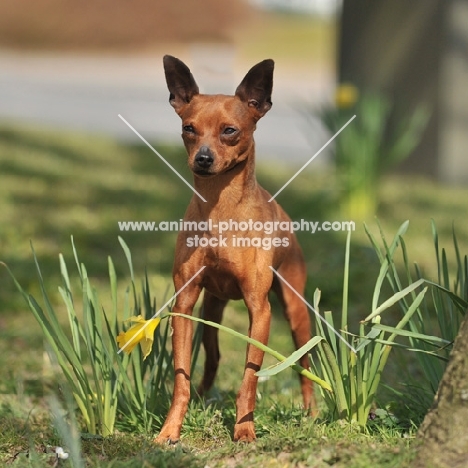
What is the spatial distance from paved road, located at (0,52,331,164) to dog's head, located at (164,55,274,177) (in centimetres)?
63

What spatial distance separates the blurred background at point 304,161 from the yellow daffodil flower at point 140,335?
0.71 metres

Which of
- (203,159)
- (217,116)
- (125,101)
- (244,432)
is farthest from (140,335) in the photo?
(125,101)

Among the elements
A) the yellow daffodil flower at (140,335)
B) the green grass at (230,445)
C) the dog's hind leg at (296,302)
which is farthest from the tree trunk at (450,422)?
the yellow daffodil flower at (140,335)

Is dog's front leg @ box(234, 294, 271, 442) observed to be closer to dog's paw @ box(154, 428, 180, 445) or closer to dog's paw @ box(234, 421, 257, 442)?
dog's paw @ box(234, 421, 257, 442)

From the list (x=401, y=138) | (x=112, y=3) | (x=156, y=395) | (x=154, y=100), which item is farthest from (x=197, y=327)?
(x=112, y=3)

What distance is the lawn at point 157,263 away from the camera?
3.16m

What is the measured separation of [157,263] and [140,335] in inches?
145

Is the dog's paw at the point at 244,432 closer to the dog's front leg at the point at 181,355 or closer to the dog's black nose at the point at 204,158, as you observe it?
the dog's front leg at the point at 181,355

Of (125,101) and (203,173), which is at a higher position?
(203,173)

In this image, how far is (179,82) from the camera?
3.28 meters

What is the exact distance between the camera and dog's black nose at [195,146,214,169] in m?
3.03

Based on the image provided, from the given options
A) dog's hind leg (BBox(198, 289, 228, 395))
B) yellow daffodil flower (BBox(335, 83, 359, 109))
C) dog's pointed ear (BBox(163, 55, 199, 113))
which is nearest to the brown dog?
dog's pointed ear (BBox(163, 55, 199, 113))

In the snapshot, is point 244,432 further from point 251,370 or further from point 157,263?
point 157,263

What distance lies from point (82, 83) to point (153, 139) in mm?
10526
